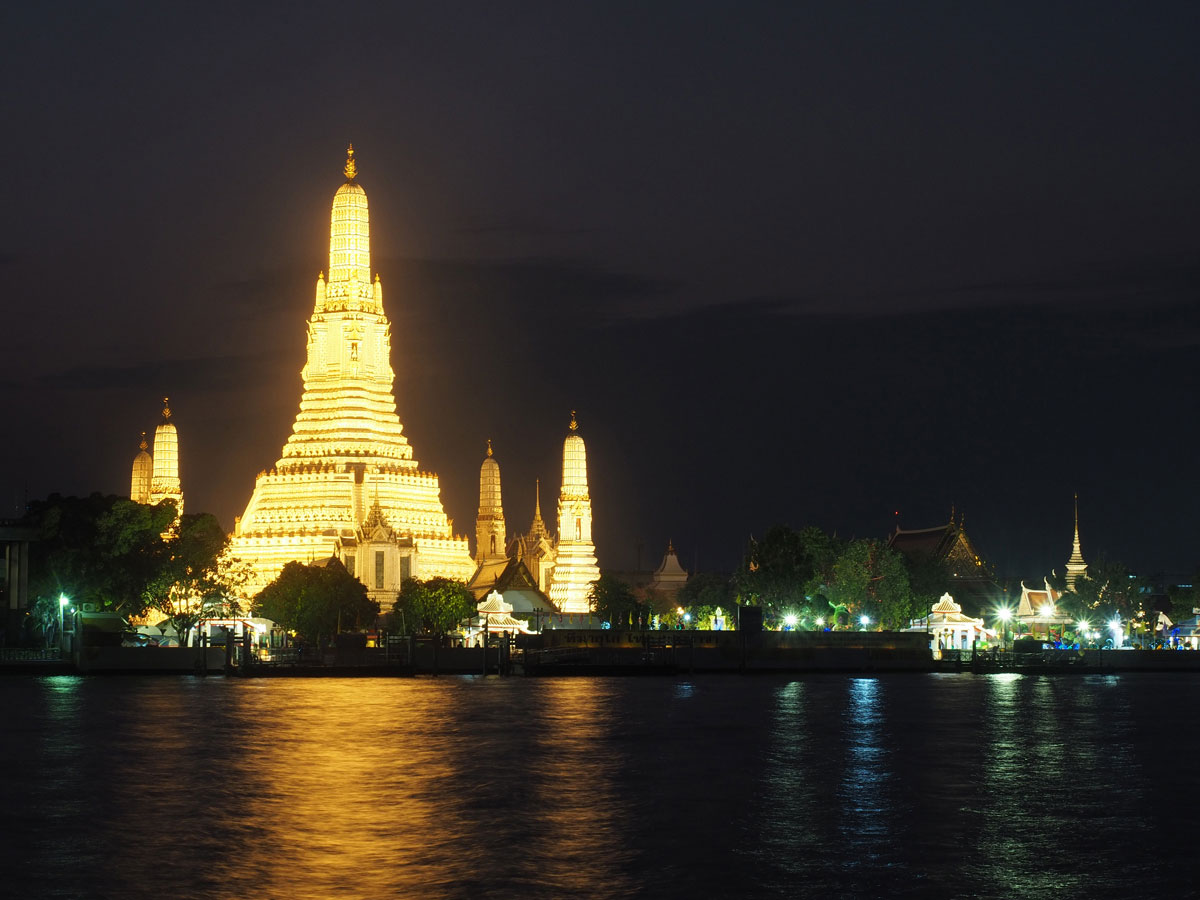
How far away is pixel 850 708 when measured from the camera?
7119cm

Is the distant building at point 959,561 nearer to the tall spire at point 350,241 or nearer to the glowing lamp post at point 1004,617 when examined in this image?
the glowing lamp post at point 1004,617

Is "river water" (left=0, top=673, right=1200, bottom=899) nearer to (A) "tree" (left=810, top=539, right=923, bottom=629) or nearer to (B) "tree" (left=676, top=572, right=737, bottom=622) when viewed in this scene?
(A) "tree" (left=810, top=539, right=923, bottom=629)

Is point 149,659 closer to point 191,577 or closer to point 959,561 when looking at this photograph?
point 191,577

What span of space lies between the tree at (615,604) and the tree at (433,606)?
68.3 ft

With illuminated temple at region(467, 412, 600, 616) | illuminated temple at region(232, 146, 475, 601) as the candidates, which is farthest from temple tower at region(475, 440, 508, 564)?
illuminated temple at region(232, 146, 475, 601)

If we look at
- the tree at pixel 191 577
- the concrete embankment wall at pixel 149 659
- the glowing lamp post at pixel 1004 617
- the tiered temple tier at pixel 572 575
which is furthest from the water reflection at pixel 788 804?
the tiered temple tier at pixel 572 575

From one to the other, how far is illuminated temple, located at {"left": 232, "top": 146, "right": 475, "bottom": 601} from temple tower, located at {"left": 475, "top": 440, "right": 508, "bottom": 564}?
25.3m

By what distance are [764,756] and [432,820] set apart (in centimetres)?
1539

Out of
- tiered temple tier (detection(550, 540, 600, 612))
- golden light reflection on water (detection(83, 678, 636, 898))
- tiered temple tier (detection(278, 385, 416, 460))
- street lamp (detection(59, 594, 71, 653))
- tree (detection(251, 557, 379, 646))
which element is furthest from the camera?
tiered temple tier (detection(550, 540, 600, 612))

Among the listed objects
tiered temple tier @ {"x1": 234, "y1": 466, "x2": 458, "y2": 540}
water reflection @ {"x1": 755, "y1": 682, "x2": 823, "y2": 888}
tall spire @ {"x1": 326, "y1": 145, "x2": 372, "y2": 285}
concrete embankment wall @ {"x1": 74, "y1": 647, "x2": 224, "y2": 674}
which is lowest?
water reflection @ {"x1": 755, "y1": 682, "x2": 823, "y2": 888}

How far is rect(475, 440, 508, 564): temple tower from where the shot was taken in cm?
15750

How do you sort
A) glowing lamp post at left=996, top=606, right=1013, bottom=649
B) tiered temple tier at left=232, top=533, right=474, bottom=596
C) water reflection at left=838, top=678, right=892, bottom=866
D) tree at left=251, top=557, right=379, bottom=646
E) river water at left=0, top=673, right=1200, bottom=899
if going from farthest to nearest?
glowing lamp post at left=996, top=606, right=1013, bottom=649, tiered temple tier at left=232, top=533, right=474, bottom=596, tree at left=251, top=557, right=379, bottom=646, water reflection at left=838, top=678, right=892, bottom=866, river water at left=0, top=673, right=1200, bottom=899

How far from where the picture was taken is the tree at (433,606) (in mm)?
115625

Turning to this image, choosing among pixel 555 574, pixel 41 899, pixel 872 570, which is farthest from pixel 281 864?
pixel 555 574
